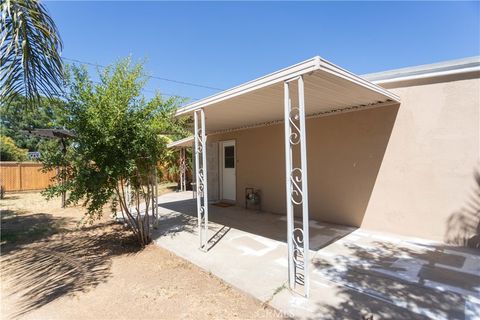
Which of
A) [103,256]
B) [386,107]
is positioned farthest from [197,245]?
[386,107]

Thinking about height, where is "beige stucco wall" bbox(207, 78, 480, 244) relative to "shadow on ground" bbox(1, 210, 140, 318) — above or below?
above

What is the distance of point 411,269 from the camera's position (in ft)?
11.5

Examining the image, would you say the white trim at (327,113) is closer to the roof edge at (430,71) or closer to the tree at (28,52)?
the roof edge at (430,71)

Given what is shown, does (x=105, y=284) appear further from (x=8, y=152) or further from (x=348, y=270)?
(x=8, y=152)

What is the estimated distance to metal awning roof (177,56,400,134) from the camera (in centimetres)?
302

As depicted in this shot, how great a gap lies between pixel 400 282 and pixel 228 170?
6595 mm

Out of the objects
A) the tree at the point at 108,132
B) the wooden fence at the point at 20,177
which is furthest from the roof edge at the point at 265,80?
the wooden fence at the point at 20,177

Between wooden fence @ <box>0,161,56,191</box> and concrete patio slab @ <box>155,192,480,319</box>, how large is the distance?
43.9ft

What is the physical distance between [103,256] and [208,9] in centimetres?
772

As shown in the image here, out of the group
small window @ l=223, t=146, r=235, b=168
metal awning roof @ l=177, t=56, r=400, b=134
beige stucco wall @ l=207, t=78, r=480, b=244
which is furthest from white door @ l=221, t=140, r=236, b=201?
beige stucco wall @ l=207, t=78, r=480, b=244

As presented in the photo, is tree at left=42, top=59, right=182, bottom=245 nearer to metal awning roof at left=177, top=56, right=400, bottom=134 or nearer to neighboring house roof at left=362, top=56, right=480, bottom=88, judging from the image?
metal awning roof at left=177, top=56, right=400, bottom=134

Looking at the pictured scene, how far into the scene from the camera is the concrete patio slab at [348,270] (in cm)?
264

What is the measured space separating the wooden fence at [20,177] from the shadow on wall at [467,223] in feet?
53.9

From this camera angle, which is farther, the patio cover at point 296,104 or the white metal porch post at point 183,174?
the white metal porch post at point 183,174
